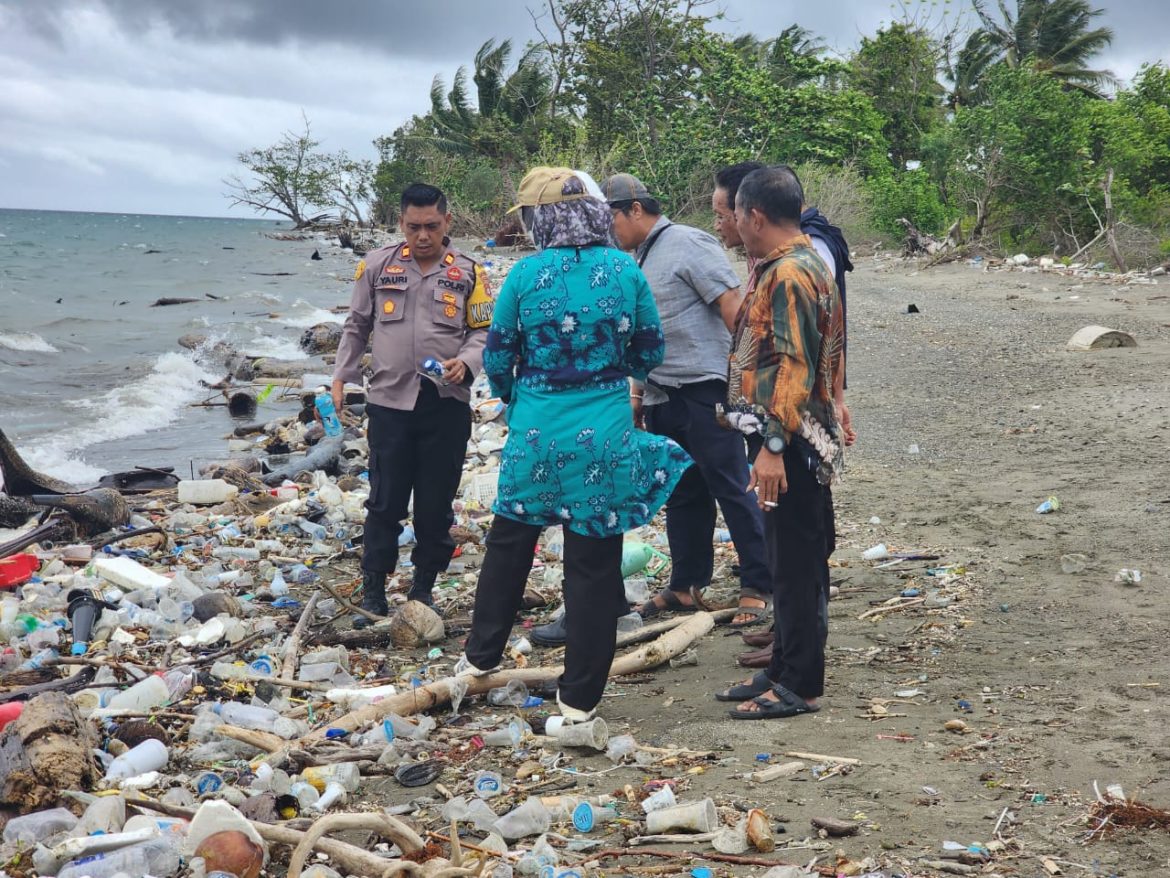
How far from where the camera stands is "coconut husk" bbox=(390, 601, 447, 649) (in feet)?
15.5

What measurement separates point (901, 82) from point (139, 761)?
32344 mm

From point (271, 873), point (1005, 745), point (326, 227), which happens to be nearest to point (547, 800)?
point (271, 873)

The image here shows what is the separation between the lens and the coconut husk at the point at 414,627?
4719mm

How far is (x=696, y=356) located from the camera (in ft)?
15.0

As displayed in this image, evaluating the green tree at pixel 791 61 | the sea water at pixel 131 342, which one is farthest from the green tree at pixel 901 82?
the sea water at pixel 131 342

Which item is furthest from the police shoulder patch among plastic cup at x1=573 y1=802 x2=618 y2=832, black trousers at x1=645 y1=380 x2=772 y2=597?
plastic cup at x1=573 y1=802 x2=618 y2=832

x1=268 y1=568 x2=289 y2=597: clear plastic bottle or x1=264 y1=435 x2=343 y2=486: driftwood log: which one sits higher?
x1=264 y1=435 x2=343 y2=486: driftwood log

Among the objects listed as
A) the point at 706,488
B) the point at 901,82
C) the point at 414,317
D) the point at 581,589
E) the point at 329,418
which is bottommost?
the point at 581,589

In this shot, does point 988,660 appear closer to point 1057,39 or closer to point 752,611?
point 752,611

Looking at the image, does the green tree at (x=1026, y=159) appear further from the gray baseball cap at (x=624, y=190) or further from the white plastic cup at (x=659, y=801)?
the white plastic cup at (x=659, y=801)

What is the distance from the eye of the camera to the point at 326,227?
6631 centimetres

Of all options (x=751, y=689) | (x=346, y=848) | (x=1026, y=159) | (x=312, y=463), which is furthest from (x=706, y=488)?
(x=1026, y=159)

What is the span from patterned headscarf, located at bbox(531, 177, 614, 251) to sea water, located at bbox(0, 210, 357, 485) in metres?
7.31

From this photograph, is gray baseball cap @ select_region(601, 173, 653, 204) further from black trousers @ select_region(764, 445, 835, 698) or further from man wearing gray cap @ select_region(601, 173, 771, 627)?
black trousers @ select_region(764, 445, 835, 698)
